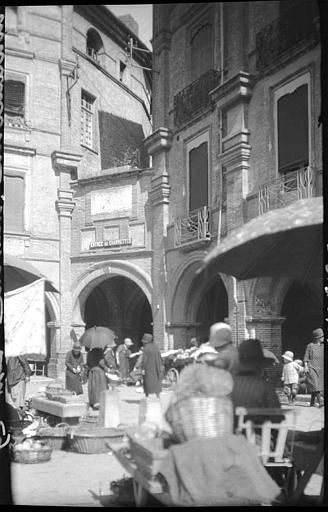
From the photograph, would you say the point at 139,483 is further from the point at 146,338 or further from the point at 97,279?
the point at 97,279

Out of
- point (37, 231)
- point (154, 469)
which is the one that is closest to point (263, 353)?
point (154, 469)

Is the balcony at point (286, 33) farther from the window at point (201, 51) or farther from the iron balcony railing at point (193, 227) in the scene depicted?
the iron balcony railing at point (193, 227)

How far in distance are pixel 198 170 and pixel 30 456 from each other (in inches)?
125

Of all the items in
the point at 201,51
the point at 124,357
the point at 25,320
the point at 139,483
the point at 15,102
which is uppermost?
the point at 201,51

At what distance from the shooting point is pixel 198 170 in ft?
20.2

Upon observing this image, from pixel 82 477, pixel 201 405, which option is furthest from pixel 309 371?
pixel 82 477

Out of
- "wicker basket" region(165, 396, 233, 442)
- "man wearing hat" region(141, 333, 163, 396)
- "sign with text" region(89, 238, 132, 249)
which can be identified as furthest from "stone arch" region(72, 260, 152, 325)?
"wicker basket" region(165, 396, 233, 442)

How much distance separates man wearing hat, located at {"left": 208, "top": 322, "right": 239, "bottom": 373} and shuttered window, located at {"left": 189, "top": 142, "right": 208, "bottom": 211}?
1.47 m

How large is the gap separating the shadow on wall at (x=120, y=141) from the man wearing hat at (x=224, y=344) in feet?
7.37

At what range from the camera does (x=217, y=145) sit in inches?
237

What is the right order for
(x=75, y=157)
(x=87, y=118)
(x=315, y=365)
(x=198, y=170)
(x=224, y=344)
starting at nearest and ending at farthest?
(x=224, y=344) → (x=315, y=365) → (x=198, y=170) → (x=75, y=157) → (x=87, y=118)

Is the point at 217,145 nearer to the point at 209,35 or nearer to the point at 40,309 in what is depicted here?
the point at 209,35

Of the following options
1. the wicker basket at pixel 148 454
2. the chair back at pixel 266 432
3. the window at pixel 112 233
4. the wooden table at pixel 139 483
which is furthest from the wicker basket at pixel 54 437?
the window at pixel 112 233

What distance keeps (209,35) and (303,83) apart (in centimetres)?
111
